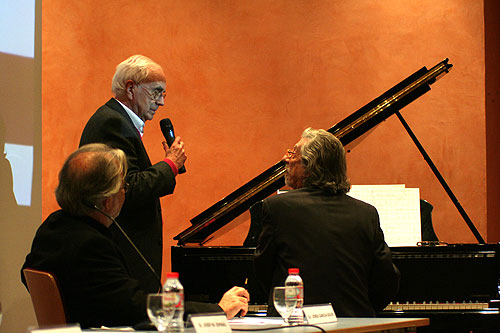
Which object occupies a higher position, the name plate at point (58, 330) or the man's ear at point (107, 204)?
the man's ear at point (107, 204)

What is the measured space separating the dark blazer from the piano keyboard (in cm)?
120

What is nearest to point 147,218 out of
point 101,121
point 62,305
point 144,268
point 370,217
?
point 144,268

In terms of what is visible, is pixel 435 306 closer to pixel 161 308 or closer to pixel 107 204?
pixel 107 204

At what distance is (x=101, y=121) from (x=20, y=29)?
1650 mm

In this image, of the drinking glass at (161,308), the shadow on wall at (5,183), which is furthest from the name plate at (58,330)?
the shadow on wall at (5,183)

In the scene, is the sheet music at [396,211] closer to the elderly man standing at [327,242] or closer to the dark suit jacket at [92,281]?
the elderly man standing at [327,242]

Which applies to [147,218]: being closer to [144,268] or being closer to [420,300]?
[144,268]

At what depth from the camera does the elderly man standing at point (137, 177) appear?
2.86 m

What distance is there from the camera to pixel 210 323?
163 cm

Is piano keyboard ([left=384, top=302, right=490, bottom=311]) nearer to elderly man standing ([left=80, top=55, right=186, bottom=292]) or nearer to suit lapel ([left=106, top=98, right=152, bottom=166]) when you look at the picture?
elderly man standing ([left=80, top=55, right=186, bottom=292])

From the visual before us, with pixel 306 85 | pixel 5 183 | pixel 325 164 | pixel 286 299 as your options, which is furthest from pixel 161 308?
pixel 306 85

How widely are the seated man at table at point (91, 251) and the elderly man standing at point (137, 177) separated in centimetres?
80

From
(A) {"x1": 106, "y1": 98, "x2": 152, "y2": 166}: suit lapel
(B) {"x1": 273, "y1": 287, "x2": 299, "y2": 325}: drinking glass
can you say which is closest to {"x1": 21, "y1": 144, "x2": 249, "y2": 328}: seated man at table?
(B) {"x1": 273, "y1": 287, "x2": 299, "y2": 325}: drinking glass

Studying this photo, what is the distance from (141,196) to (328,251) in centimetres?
80
